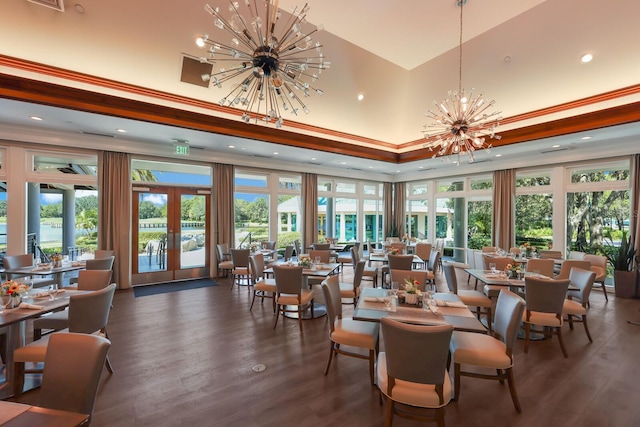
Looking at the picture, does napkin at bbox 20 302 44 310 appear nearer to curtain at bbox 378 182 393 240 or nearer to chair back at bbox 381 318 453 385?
chair back at bbox 381 318 453 385

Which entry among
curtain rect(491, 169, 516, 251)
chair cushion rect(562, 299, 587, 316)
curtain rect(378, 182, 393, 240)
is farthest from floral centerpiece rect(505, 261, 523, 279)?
curtain rect(378, 182, 393, 240)

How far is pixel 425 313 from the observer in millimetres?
2840

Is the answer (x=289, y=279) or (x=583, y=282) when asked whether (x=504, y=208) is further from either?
(x=289, y=279)

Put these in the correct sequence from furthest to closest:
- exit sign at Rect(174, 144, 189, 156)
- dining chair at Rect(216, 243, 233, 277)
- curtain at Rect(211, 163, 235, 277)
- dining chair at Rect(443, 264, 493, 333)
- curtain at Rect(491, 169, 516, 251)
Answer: curtain at Rect(491, 169, 516, 251), curtain at Rect(211, 163, 235, 277), dining chair at Rect(216, 243, 233, 277), exit sign at Rect(174, 144, 189, 156), dining chair at Rect(443, 264, 493, 333)

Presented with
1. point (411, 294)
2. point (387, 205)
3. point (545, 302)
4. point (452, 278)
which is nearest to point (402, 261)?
point (452, 278)

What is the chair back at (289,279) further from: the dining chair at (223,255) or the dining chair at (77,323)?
the dining chair at (223,255)

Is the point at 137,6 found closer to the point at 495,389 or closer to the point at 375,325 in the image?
the point at 375,325

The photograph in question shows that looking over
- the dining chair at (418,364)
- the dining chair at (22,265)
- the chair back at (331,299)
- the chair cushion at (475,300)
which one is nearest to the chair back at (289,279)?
the chair back at (331,299)

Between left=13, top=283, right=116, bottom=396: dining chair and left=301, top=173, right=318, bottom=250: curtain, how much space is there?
657 cm

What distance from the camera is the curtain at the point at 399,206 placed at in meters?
11.6

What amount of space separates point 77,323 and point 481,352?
3.93m

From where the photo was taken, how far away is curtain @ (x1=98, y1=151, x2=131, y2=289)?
6.37 m

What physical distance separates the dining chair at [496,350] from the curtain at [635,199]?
6.15 metres

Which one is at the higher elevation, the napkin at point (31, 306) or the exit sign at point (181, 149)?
the exit sign at point (181, 149)
